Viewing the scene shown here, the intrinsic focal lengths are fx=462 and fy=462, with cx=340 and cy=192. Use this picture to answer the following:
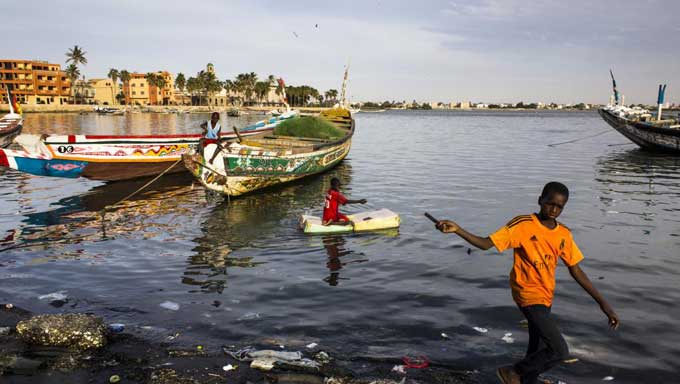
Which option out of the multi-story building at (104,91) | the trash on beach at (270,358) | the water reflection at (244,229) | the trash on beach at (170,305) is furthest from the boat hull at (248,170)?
the multi-story building at (104,91)

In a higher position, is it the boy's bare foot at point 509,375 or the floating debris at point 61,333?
the boy's bare foot at point 509,375

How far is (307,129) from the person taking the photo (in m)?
22.8

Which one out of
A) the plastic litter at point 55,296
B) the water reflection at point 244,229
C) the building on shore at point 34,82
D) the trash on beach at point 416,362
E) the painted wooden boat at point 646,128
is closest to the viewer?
the trash on beach at point 416,362

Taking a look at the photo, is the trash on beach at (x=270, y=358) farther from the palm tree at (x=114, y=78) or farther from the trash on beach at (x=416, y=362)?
the palm tree at (x=114, y=78)

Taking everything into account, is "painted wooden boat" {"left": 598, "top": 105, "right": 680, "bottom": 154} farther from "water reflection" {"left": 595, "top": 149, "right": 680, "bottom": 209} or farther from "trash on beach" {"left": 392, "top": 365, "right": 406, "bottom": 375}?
"trash on beach" {"left": 392, "top": 365, "right": 406, "bottom": 375}

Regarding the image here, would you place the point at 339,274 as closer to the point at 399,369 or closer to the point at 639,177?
the point at 399,369

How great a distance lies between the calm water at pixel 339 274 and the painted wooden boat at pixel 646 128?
15.1 metres

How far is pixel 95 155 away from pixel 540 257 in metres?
16.4

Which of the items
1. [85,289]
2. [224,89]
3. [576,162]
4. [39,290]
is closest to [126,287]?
[85,289]

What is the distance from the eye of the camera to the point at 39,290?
741cm

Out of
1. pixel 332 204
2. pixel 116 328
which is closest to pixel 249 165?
pixel 332 204

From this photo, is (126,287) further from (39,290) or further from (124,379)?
(124,379)

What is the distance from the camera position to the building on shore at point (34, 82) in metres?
96.2

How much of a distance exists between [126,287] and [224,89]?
161595 mm
